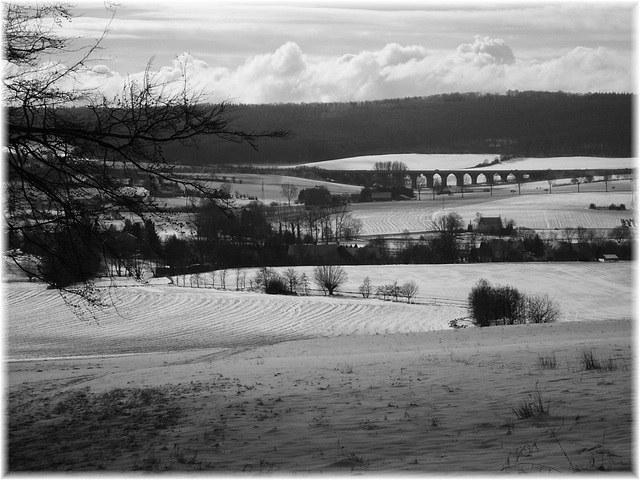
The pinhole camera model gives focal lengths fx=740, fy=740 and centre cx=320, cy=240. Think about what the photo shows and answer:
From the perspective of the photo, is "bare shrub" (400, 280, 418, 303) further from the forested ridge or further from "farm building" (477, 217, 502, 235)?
the forested ridge

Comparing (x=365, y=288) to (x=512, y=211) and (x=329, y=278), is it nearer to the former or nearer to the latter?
(x=329, y=278)

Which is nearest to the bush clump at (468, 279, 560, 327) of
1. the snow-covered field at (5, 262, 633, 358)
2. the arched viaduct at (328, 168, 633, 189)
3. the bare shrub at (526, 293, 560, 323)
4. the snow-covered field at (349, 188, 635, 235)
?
the bare shrub at (526, 293, 560, 323)

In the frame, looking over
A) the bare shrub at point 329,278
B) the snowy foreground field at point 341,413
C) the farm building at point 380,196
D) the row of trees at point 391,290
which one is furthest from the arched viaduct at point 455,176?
the snowy foreground field at point 341,413

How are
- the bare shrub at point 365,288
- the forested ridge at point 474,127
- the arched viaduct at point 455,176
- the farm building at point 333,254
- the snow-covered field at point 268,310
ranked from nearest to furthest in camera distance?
the snow-covered field at point 268,310, the bare shrub at point 365,288, the farm building at point 333,254, the forested ridge at point 474,127, the arched viaduct at point 455,176

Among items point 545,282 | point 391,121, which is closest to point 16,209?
point 545,282

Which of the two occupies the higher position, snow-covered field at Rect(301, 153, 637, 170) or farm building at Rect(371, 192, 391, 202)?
snow-covered field at Rect(301, 153, 637, 170)

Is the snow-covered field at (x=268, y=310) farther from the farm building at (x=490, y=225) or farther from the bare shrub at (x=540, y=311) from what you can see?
the farm building at (x=490, y=225)
